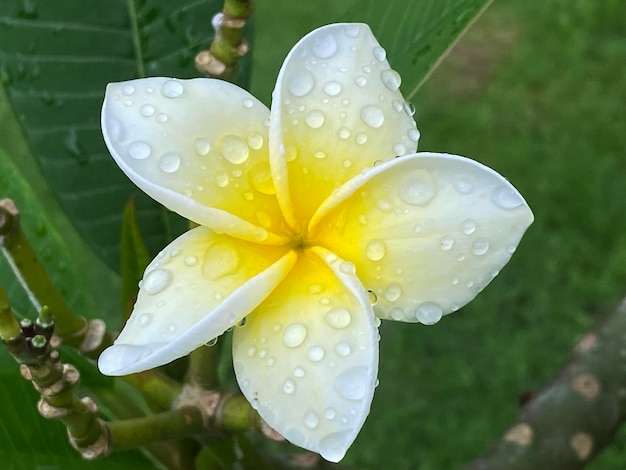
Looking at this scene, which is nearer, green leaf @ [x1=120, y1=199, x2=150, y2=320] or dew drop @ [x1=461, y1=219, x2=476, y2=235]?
dew drop @ [x1=461, y1=219, x2=476, y2=235]

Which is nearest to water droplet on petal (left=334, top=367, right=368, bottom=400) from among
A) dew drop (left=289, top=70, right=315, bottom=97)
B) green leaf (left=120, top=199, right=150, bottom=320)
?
dew drop (left=289, top=70, right=315, bottom=97)

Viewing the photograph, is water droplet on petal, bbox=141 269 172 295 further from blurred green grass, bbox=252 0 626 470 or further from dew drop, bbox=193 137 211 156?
blurred green grass, bbox=252 0 626 470

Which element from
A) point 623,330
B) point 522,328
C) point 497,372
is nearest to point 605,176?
point 522,328

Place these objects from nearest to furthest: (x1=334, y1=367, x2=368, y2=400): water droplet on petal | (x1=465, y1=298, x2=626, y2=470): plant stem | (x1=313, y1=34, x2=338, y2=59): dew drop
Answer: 1. (x1=334, y1=367, x2=368, y2=400): water droplet on petal
2. (x1=313, y1=34, x2=338, y2=59): dew drop
3. (x1=465, y1=298, x2=626, y2=470): plant stem

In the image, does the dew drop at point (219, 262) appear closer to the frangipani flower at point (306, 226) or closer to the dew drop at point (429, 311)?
the frangipani flower at point (306, 226)

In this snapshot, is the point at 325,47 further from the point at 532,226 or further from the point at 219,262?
the point at 532,226

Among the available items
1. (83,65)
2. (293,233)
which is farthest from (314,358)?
(83,65)

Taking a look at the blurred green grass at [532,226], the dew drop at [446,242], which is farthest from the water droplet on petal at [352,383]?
the blurred green grass at [532,226]
